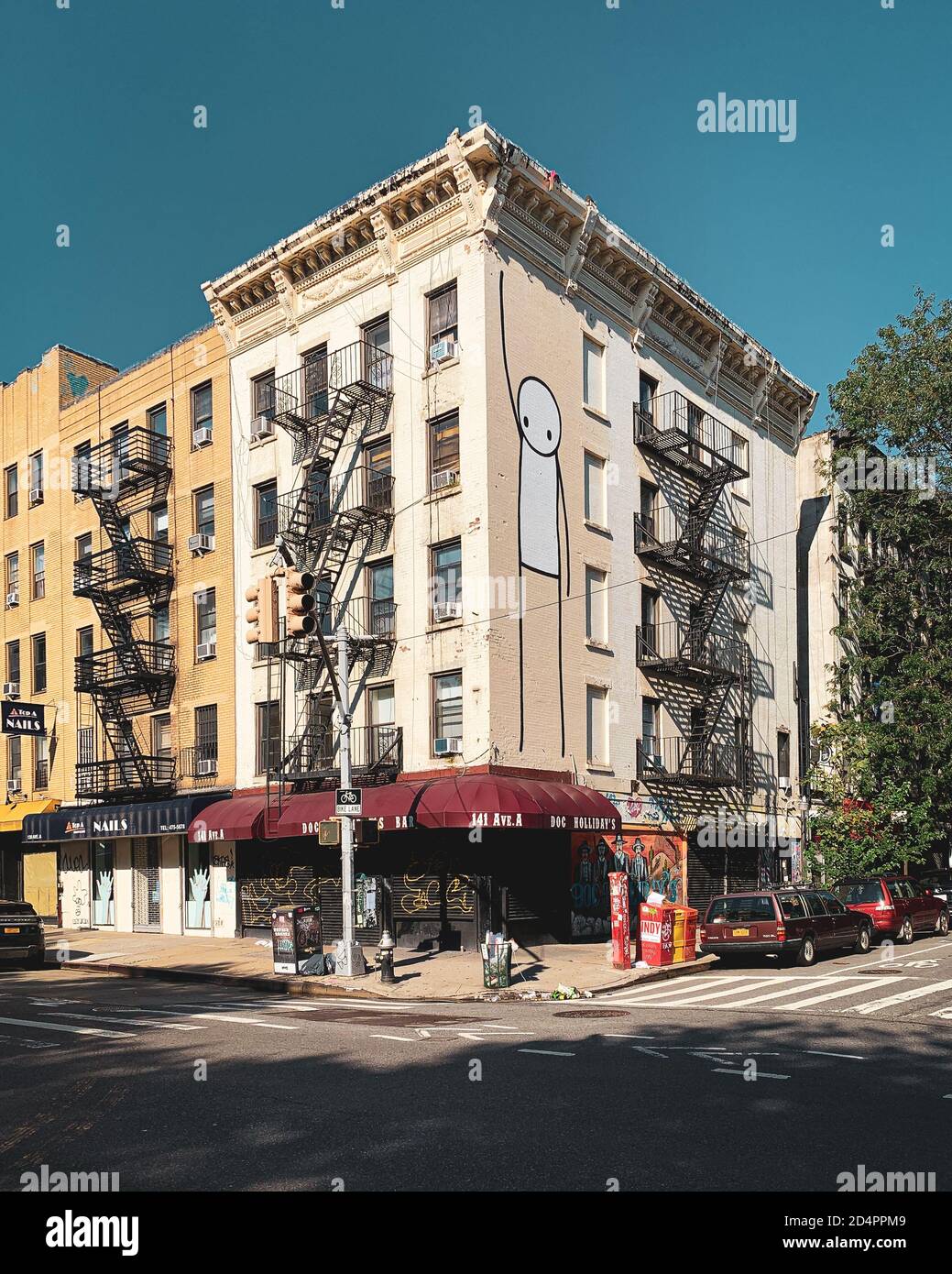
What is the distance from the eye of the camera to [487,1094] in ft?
Result: 33.3

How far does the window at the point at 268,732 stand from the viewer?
3072 cm

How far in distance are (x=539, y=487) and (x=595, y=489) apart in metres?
3.16

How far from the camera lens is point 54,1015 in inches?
664

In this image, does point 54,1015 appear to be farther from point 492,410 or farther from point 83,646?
point 83,646

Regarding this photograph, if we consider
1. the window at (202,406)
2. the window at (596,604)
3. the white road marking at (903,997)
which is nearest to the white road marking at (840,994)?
the white road marking at (903,997)

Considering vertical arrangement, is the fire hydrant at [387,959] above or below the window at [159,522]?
below

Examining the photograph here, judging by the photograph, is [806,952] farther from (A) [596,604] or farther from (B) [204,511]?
(B) [204,511]

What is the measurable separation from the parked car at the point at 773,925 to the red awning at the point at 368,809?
6.56 meters

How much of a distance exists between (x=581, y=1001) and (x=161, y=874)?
737 inches

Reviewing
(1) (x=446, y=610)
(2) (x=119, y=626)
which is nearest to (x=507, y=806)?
(1) (x=446, y=610)

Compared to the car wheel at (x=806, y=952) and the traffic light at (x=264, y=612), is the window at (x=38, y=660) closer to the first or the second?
the traffic light at (x=264, y=612)

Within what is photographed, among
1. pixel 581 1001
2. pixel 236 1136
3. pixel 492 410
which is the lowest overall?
pixel 581 1001

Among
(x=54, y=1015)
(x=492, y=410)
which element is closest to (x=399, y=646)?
(x=492, y=410)
